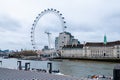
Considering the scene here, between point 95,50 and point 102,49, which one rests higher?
point 102,49

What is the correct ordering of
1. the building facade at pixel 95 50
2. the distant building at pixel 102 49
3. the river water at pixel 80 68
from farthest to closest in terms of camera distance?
1. the building facade at pixel 95 50
2. the distant building at pixel 102 49
3. the river water at pixel 80 68

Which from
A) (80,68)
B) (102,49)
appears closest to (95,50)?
(102,49)

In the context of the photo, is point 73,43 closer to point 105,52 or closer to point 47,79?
point 105,52

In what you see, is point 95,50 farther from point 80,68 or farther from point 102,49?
point 80,68

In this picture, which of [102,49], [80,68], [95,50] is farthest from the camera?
[95,50]

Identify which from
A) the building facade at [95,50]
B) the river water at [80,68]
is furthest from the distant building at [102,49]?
the river water at [80,68]

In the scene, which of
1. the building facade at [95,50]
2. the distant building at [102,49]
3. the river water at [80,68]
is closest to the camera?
the river water at [80,68]

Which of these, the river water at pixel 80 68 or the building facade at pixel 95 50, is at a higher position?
the building facade at pixel 95 50

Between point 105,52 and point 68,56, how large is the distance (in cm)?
1983

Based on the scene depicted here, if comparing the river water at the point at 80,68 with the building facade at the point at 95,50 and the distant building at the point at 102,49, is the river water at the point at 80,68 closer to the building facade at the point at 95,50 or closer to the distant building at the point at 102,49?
the distant building at the point at 102,49

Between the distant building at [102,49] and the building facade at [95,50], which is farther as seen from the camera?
the building facade at [95,50]

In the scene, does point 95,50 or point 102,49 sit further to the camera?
point 95,50

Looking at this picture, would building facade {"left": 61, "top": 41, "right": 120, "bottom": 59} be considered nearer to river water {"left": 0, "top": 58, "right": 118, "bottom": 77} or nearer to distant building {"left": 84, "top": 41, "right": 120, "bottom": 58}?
distant building {"left": 84, "top": 41, "right": 120, "bottom": 58}

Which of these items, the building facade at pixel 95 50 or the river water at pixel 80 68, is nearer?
the river water at pixel 80 68
